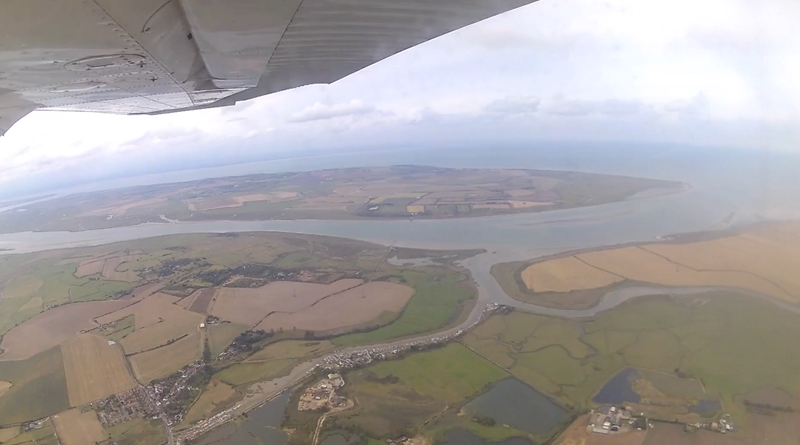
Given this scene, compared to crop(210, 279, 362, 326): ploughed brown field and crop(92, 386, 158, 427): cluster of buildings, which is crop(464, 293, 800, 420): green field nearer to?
crop(210, 279, 362, 326): ploughed brown field

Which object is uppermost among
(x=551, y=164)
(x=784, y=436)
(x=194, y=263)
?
(x=551, y=164)

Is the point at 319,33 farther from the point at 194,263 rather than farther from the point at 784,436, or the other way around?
the point at 194,263

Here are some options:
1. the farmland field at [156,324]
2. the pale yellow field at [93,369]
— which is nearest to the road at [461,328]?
the pale yellow field at [93,369]

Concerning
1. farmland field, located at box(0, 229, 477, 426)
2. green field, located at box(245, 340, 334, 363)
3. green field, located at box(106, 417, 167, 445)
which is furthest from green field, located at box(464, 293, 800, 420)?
green field, located at box(106, 417, 167, 445)

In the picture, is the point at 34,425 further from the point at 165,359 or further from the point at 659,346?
the point at 659,346

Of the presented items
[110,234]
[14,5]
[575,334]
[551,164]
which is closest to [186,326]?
[575,334]

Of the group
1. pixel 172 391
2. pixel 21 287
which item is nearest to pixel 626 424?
pixel 172 391
